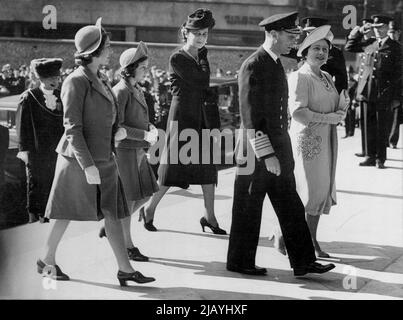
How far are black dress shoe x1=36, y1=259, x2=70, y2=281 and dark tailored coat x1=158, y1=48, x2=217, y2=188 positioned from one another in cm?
154

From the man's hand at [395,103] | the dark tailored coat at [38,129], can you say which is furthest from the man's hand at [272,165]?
the man's hand at [395,103]

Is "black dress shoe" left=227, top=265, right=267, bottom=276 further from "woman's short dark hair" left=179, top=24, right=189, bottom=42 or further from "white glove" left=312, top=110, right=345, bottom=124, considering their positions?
"woman's short dark hair" left=179, top=24, right=189, bottom=42

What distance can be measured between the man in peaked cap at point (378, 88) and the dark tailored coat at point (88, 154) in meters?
5.09

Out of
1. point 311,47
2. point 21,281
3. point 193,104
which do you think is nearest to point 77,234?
point 21,281

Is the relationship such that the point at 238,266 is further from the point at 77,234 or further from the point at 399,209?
the point at 399,209

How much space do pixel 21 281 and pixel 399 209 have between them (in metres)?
3.86

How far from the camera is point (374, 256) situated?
17.4 ft

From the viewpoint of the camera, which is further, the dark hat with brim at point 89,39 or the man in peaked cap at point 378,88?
the man in peaked cap at point 378,88

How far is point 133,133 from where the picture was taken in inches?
190

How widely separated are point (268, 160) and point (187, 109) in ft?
4.51

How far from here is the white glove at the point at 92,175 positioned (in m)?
4.11

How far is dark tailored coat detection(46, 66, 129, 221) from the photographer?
13.6 ft

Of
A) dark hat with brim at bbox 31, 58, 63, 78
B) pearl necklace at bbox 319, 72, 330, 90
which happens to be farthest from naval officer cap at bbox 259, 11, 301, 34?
dark hat with brim at bbox 31, 58, 63, 78

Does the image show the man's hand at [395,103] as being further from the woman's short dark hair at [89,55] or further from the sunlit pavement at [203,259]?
the woman's short dark hair at [89,55]
